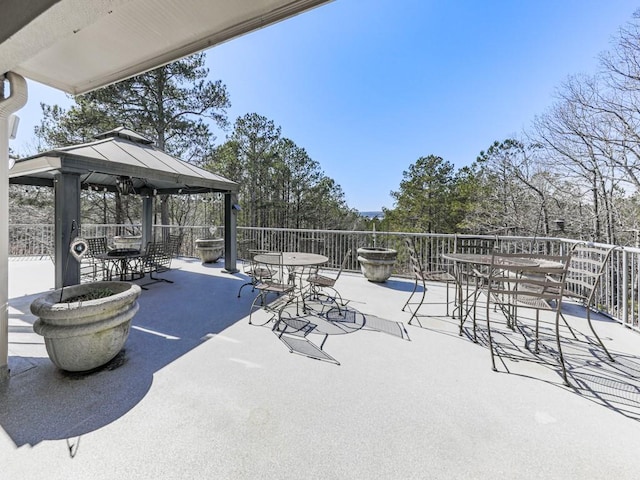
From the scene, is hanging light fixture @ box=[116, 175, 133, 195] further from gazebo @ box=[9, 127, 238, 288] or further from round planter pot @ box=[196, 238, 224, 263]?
round planter pot @ box=[196, 238, 224, 263]

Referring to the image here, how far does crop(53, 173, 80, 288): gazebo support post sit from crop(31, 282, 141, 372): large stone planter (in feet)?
6.62

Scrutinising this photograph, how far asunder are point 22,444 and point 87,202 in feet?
51.7

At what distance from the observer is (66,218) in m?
3.95

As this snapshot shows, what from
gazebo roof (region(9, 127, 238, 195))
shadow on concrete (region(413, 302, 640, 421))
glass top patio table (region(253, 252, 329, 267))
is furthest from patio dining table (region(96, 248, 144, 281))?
shadow on concrete (region(413, 302, 640, 421))

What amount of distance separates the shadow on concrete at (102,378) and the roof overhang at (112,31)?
2559mm

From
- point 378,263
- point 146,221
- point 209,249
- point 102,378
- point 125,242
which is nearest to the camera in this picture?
point 102,378

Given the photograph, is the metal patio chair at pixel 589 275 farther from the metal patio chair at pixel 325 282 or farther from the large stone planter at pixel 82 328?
the large stone planter at pixel 82 328

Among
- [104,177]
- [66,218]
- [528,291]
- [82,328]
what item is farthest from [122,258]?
[528,291]

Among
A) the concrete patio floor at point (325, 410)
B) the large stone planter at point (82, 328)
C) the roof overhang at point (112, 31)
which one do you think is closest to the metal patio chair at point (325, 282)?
the concrete patio floor at point (325, 410)

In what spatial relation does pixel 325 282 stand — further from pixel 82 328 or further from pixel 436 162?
pixel 436 162

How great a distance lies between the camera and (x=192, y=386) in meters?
2.18

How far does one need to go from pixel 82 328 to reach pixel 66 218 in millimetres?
2769

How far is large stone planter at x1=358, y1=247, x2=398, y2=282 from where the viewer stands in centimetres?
571

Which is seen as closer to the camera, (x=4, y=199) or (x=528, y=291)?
(x=4, y=199)
